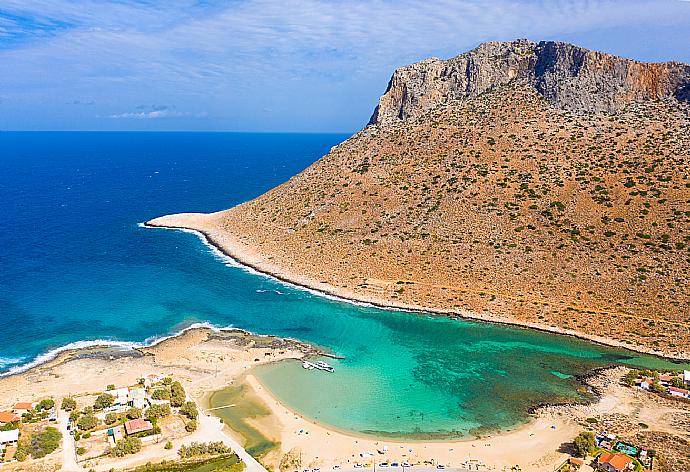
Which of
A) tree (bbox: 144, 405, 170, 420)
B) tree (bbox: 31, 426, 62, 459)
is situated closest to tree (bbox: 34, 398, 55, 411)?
tree (bbox: 31, 426, 62, 459)

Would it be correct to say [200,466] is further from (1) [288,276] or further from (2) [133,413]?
(1) [288,276]

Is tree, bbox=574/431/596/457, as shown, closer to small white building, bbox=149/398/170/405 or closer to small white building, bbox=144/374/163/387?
small white building, bbox=149/398/170/405

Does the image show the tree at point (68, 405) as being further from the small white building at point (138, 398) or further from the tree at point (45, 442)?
the small white building at point (138, 398)

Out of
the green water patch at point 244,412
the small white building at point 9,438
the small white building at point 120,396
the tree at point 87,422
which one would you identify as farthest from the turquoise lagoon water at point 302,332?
the tree at point 87,422

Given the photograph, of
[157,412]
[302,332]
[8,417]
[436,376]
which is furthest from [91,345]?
[436,376]

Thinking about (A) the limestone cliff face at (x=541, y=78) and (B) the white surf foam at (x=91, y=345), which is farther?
(A) the limestone cliff face at (x=541, y=78)

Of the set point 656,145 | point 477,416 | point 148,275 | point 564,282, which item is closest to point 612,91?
point 656,145
